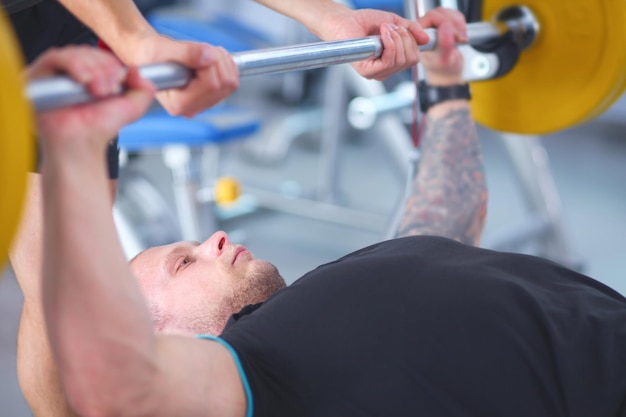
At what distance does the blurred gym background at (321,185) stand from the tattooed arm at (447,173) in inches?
11.5

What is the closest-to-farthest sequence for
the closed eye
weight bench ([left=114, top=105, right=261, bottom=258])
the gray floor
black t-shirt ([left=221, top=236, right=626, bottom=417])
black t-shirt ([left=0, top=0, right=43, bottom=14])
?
black t-shirt ([left=221, top=236, right=626, bottom=417])
black t-shirt ([left=0, top=0, right=43, bottom=14])
the closed eye
weight bench ([left=114, top=105, right=261, bottom=258])
the gray floor

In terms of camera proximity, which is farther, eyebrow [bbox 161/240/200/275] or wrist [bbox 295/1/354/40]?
wrist [bbox 295/1/354/40]

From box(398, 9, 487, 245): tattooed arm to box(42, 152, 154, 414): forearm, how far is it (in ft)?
2.90

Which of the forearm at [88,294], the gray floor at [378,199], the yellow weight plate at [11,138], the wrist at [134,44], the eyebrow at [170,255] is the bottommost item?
the gray floor at [378,199]

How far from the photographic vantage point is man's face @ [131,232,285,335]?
1.33 metres

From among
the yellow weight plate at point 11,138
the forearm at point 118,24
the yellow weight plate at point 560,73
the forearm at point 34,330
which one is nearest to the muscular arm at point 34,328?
the forearm at point 34,330

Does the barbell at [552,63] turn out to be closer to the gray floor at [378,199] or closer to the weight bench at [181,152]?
the weight bench at [181,152]

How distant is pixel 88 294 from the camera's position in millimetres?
845

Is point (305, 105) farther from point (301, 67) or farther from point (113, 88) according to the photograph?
point (113, 88)

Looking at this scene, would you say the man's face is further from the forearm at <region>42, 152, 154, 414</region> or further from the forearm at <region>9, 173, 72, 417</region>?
the forearm at <region>42, 152, 154, 414</region>

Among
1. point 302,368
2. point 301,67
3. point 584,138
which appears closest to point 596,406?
point 302,368

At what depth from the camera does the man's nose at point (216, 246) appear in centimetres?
142

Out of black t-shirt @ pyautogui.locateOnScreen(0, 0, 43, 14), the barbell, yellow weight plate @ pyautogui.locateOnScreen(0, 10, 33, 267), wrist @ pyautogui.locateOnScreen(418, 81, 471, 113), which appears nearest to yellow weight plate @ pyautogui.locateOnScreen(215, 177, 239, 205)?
the barbell

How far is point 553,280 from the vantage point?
1.33 meters
